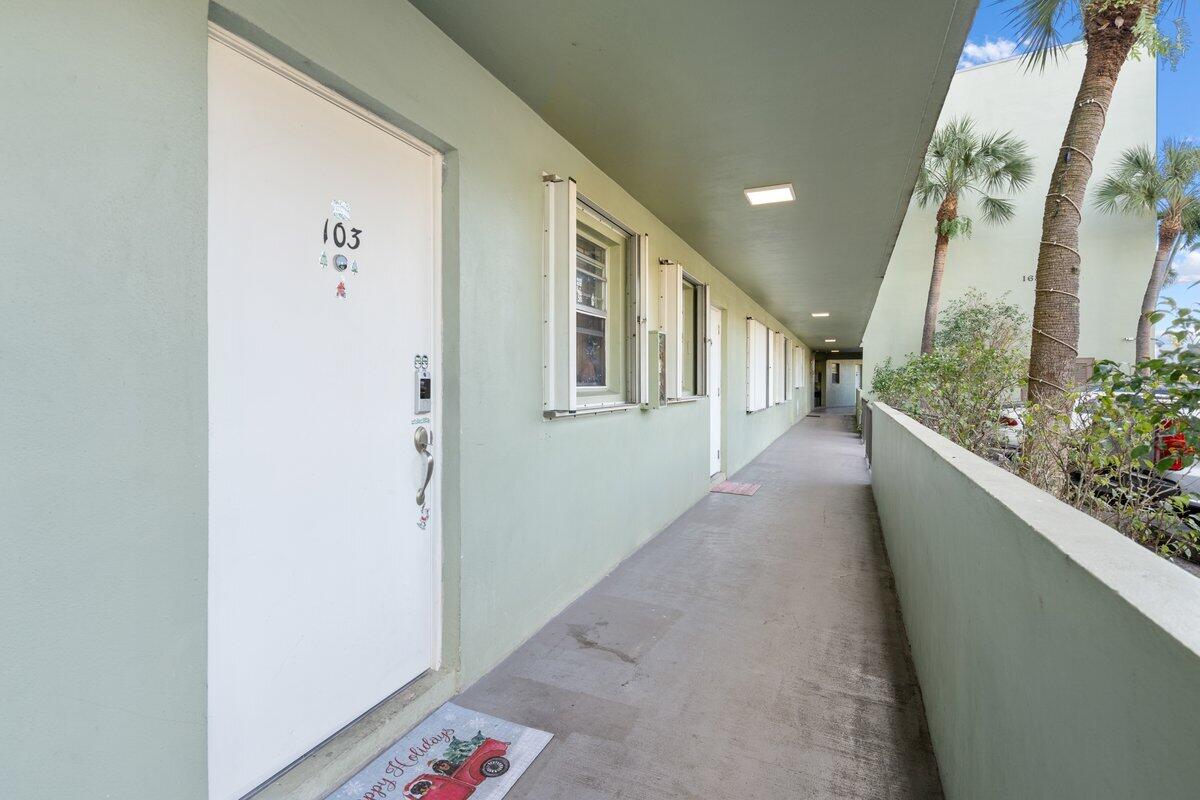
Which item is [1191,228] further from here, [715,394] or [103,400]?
[103,400]

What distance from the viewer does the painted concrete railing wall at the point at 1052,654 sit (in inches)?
25.5

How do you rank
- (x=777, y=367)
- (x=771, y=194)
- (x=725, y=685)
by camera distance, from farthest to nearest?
1. (x=777, y=367)
2. (x=771, y=194)
3. (x=725, y=685)

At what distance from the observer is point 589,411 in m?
3.18

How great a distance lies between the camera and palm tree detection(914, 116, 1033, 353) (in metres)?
12.2

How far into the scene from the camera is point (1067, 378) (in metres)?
3.42

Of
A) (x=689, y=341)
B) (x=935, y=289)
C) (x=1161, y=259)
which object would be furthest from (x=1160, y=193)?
(x=689, y=341)

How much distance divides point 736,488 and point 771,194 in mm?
3649

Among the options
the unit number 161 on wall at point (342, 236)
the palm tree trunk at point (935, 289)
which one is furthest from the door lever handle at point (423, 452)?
the palm tree trunk at point (935, 289)

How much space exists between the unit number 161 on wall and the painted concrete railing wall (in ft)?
6.56

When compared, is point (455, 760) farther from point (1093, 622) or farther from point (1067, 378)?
point (1067, 378)

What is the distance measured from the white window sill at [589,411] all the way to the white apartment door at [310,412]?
2.46 ft

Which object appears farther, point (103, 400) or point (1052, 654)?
point (103, 400)

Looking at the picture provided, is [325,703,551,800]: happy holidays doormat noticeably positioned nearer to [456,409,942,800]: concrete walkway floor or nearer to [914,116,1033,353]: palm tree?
[456,409,942,800]: concrete walkway floor

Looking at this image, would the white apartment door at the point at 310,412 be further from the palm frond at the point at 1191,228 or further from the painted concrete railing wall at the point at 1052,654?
the palm frond at the point at 1191,228
